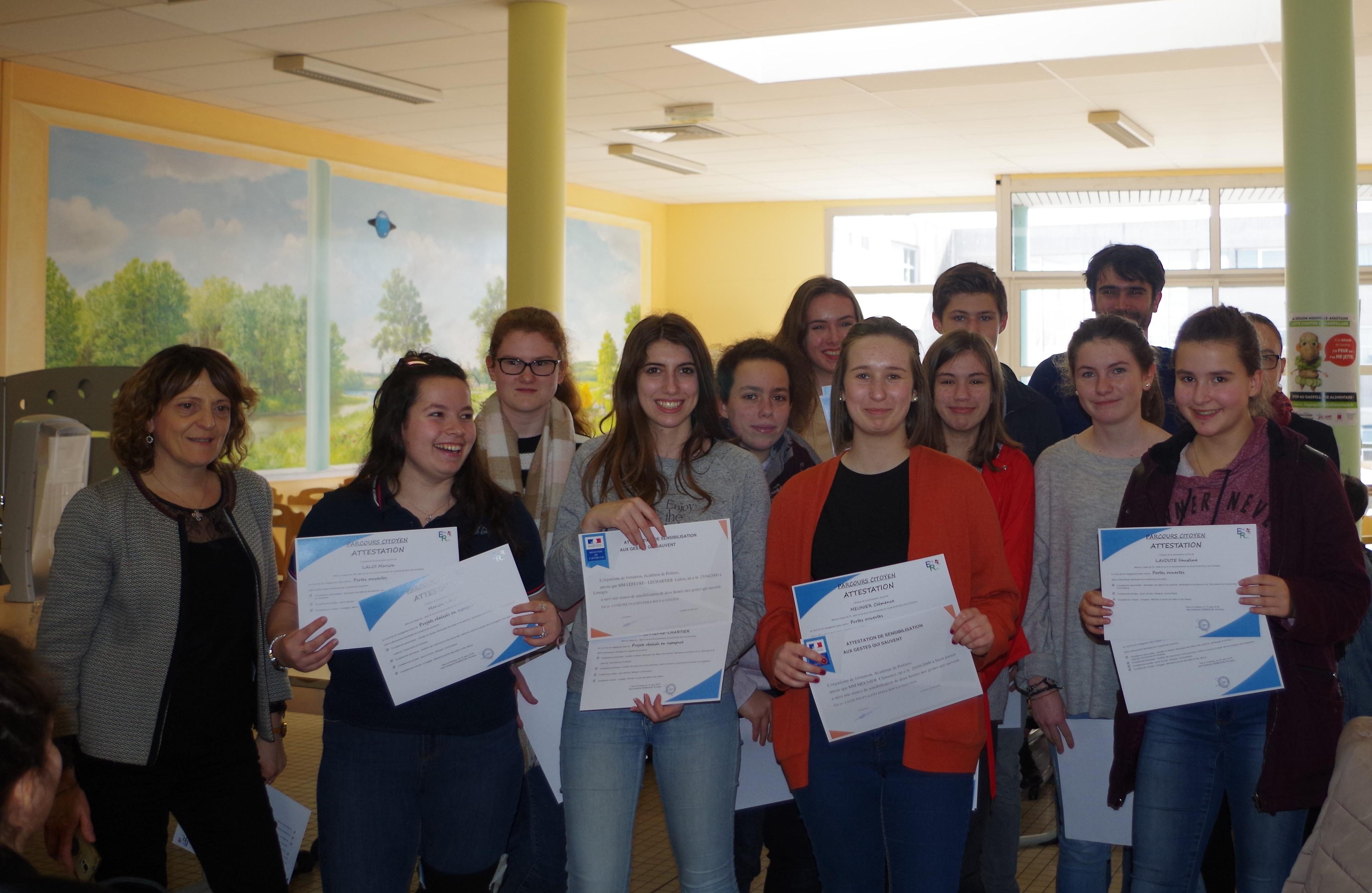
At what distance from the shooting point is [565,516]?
2350 mm

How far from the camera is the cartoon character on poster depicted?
482 centimetres

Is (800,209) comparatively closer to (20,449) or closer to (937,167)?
(937,167)

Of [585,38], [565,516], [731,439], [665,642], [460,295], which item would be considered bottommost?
[665,642]

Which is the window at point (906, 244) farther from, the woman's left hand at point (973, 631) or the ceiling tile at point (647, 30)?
the woman's left hand at point (973, 631)

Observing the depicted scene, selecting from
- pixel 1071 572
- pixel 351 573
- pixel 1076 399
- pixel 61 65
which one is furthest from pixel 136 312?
pixel 1071 572

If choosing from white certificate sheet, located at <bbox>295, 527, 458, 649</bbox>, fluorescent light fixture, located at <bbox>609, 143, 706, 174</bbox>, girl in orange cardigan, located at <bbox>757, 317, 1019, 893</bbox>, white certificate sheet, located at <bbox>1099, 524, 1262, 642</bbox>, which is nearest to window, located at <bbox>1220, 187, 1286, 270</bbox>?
fluorescent light fixture, located at <bbox>609, 143, 706, 174</bbox>

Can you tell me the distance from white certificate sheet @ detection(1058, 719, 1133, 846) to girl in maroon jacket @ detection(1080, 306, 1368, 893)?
0.10 m

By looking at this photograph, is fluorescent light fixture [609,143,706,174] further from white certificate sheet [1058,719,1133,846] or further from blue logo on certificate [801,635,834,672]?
blue logo on certificate [801,635,834,672]

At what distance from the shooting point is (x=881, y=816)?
216 cm

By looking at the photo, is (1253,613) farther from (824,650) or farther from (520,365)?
Answer: (520,365)

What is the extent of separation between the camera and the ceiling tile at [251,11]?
19.7 feet

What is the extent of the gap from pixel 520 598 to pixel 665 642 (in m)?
0.30

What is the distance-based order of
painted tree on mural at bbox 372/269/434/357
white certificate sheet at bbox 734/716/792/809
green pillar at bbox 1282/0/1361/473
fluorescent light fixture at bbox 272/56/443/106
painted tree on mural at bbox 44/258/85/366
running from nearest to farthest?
1. white certificate sheet at bbox 734/716/792/809
2. green pillar at bbox 1282/0/1361/473
3. fluorescent light fixture at bbox 272/56/443/106
4. painted tree on mural at bbox 44/258/85/366
5. painted tree on mural at bbox 372/269/434/357

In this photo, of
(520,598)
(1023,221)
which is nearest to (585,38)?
(520,598)
